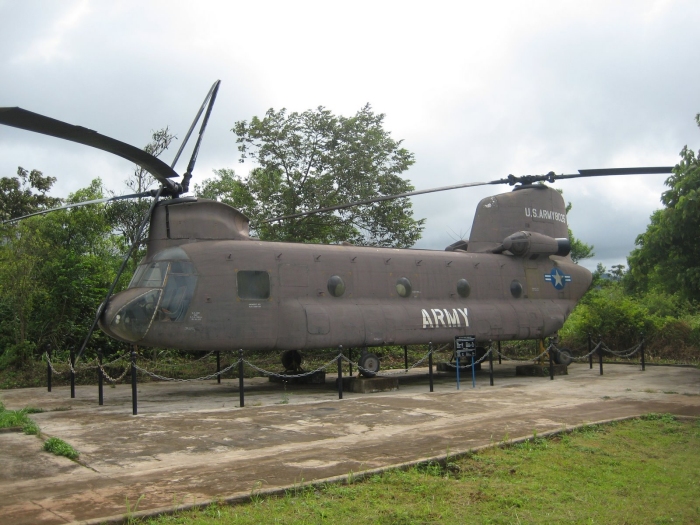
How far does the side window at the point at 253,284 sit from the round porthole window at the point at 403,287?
358 cm

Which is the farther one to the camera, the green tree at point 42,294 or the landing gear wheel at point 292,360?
the green tree at point 42,294

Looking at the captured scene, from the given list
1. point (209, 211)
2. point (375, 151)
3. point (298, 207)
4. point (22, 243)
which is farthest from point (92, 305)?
point (375, 151)

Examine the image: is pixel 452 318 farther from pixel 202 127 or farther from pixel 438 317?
pixel 202 127

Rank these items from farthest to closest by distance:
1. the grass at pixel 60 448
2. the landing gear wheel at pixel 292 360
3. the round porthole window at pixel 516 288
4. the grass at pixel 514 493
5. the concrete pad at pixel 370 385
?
the round porthole window at pixel 516 288, the landing gear wheel at pixel 292 360, the concrete pad at pixel 370 385, the grass at pixel 60 448, the grass at pixel 514 493

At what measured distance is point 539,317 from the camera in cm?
1753

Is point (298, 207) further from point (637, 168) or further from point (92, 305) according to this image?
point (637, 168)

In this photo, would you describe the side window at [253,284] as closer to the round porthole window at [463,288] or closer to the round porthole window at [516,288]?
the round porthole window at [463,288]

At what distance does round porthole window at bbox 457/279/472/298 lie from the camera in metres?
16.8

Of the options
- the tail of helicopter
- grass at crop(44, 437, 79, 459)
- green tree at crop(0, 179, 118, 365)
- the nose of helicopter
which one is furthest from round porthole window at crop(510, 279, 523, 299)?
grass at crop(44, 437, 79, 459)

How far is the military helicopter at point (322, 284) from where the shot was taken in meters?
12.9

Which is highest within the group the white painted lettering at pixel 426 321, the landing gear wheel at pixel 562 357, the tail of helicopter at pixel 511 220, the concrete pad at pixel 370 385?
the tail of helicopter at pixel 511 220

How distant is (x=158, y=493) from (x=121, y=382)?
39.7 ft

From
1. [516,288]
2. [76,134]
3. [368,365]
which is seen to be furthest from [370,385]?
[76,134]

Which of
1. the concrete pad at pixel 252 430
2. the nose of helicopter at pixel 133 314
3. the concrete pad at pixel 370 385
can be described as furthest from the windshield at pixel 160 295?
the concrete pad at pixel 370 385
